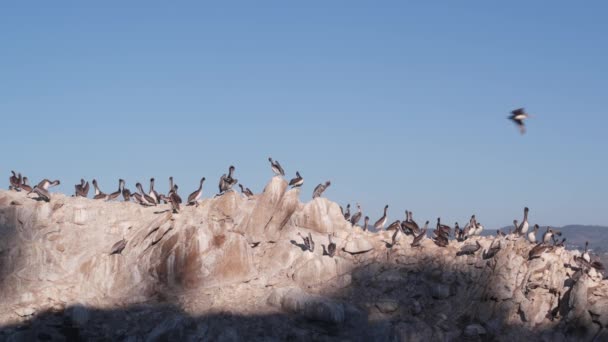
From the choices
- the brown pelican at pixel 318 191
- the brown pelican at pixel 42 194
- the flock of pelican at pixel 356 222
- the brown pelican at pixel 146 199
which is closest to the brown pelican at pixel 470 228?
the flock of pelican at pixel 356 222

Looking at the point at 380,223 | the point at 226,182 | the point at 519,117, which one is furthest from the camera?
the point at 380,223

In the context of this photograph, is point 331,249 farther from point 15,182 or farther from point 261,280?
point 15,182

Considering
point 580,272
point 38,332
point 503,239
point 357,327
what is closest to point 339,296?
point 357,327

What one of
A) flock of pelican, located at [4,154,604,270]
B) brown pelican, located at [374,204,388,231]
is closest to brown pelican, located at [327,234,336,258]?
flock of pelican, located at [4,154,604,270]

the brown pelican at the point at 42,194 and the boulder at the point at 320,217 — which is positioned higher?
the brown pelican at the point at 42,194

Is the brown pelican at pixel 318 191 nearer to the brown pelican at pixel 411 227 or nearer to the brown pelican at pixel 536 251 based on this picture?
the brown pelican at pixel 411 227

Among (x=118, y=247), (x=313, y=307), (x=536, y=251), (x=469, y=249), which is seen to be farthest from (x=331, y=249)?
(x=118, y=247)

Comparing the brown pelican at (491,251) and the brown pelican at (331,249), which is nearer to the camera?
the brown pelican at (491,251)

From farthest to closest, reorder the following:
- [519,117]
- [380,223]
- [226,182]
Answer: [380,223]
[226,182]
[519,117]

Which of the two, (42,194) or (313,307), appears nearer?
(313,307)

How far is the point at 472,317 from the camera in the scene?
104ft

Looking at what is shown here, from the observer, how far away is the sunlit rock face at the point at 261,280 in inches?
1224

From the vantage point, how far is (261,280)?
A: 33.7 metres

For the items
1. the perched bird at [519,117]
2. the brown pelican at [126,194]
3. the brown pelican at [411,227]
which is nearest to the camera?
the perched bird at [519,117]
